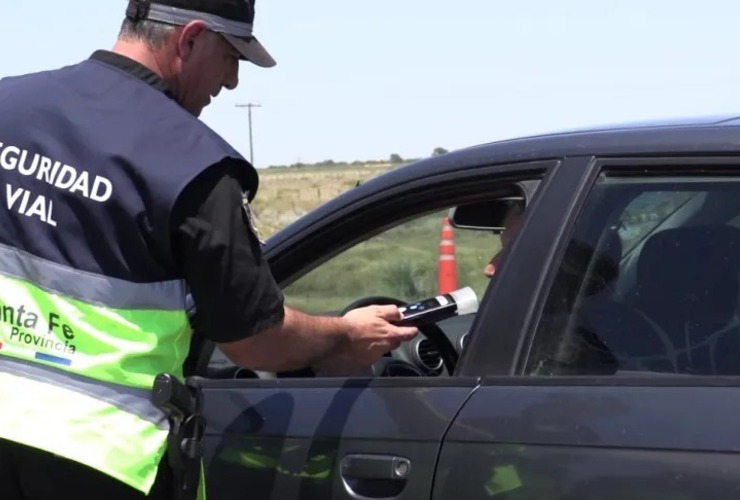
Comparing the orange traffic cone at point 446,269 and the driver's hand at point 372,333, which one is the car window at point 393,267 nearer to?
the orange traffic cone at point 446,269

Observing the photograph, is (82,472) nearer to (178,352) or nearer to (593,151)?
(178,352)

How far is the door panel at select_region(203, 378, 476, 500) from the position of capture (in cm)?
262

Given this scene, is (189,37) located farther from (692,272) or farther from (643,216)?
(692,272)

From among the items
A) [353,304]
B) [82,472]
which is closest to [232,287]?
[82,472]

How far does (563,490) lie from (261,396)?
85 centimetres

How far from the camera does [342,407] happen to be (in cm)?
279

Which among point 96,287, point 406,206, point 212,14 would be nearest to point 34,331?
point 96,287

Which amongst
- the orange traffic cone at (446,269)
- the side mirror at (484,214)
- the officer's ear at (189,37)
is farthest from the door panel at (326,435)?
the orange traffic cone at (446,269)

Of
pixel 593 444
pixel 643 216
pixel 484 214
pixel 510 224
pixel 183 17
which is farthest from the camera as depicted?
pixel 484 214

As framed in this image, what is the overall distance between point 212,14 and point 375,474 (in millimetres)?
974

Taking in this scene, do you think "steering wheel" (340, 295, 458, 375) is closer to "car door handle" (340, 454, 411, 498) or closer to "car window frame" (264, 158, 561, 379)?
"car window frame" (264, 158, 561, 379)

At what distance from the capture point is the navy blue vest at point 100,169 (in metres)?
2.43

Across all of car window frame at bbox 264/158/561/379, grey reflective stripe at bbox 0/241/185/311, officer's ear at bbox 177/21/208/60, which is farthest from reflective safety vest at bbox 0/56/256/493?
car window frame at bbox 264/158/561/379

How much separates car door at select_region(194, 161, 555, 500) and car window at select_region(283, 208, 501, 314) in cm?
3
